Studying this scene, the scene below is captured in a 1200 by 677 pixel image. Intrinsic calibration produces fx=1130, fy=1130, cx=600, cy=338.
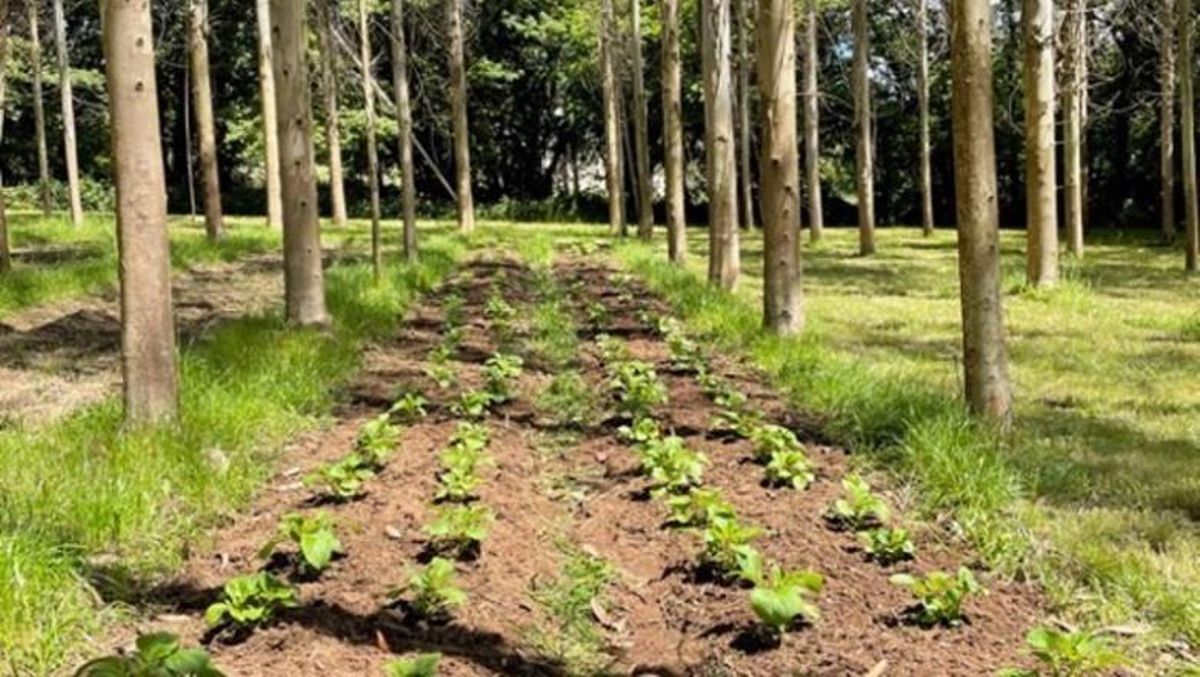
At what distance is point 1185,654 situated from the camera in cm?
361

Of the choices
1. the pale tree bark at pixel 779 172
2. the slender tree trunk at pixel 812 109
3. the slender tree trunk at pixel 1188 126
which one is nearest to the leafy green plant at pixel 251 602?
the pale tree bark at pixel 779 172

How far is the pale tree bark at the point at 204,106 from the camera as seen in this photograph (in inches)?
804

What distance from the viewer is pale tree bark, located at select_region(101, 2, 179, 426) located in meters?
5.68

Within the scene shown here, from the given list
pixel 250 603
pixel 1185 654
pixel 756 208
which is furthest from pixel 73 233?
pixel 756 208

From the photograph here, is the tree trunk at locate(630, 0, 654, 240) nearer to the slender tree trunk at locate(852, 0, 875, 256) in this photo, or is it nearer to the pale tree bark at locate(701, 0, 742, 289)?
the slender tree trunk at locate(852, 0, 875, 256)

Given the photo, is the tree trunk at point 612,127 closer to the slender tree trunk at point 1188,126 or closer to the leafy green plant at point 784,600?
the slender tree trunk at point 1188,126

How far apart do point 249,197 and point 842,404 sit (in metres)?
43.0

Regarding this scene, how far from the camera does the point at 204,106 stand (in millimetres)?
21062

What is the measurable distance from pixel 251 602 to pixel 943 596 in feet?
7.48

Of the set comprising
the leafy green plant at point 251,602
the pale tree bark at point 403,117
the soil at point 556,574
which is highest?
the pale tree bark at point 403,117

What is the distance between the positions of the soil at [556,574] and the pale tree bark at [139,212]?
85cm

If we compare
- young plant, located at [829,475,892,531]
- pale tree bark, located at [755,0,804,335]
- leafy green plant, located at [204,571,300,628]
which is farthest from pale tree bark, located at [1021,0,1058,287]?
leafy green plant, located at [204,571,300,628]

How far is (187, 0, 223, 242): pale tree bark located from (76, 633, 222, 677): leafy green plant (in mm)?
18835

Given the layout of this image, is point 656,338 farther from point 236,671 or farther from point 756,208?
point 756,208
